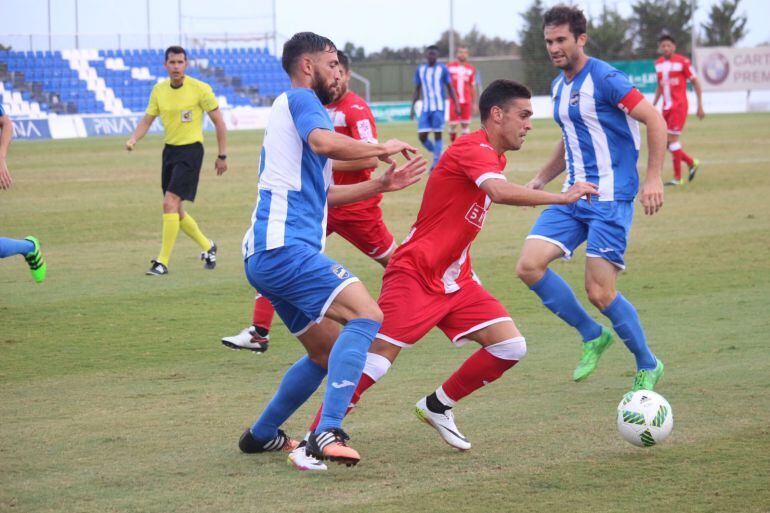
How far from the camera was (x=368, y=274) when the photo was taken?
11102mm

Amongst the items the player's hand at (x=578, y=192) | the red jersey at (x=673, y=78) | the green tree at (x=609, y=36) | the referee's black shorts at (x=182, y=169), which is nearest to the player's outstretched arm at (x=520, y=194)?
the player's hand at (x=578, y=192)

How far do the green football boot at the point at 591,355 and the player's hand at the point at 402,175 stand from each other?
6.59 ft

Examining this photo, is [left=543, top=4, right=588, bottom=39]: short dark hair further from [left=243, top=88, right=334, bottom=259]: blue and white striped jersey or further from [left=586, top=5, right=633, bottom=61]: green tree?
[left=586, top=5, right=633, bottom=61]: green tree

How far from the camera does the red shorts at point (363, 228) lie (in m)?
8.45

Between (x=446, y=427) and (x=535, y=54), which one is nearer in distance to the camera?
(x=446, y=427)

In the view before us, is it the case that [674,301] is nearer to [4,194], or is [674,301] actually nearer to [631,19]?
[4,194]

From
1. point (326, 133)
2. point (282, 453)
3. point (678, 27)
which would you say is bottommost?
point (282, 453)

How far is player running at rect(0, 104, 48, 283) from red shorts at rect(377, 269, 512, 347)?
447cm

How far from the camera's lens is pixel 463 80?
27750 millimetres

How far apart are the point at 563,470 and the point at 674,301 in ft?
15.5

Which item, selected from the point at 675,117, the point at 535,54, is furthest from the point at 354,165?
the point at 535,54

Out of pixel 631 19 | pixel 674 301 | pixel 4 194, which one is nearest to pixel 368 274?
pixel 674 301

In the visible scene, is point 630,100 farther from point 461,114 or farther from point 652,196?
point 461,114

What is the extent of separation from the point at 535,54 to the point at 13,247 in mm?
45503
